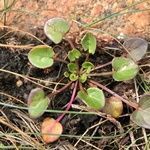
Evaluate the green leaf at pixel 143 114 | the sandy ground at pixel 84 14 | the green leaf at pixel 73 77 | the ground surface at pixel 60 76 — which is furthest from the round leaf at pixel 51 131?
the sandy ground at pixel 84 14

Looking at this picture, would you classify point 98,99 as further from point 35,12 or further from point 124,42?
point 35,12

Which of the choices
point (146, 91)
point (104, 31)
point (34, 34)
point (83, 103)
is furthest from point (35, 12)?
point (146, 91)

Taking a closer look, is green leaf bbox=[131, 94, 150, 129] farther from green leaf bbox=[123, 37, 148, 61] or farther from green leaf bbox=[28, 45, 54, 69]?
green leaf bbox=[28, 45, 54, 69]

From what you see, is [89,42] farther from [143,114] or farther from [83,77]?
[143,114]

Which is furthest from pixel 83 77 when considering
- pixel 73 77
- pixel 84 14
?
pixel 84 14

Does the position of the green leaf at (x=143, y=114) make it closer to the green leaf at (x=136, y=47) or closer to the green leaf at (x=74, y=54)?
the green leaf at (x=136, y=47)

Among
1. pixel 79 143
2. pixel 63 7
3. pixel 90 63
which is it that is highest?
pixel 63 7
